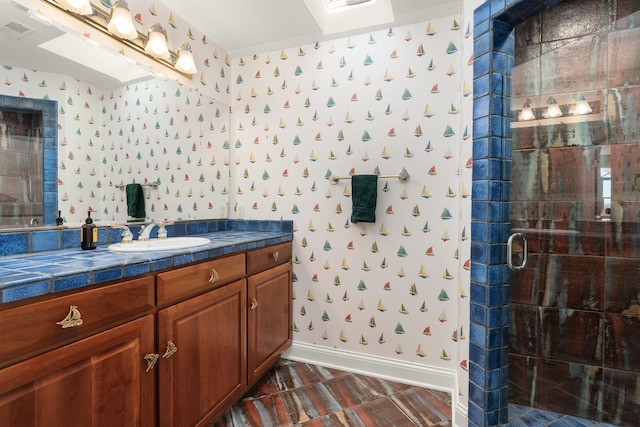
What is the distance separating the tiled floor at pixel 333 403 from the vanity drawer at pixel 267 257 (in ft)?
2.41

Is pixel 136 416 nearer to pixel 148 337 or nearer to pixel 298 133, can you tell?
pixel 148 337

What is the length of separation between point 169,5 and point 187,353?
1951mm

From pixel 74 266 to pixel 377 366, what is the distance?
5.88ft

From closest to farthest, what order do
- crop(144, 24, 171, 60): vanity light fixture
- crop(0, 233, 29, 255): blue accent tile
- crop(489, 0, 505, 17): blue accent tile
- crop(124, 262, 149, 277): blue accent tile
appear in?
crop(124, 262, 149, 277): blue accent tile, crop(0, 233, 29, 255): blue accent tile, crop(489, 0, 505, 17): blue accent tile, crop(144, 24, 171, 60): vanity light fixture

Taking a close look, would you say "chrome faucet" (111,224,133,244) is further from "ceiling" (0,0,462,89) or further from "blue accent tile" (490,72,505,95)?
"blue accent tile" (490,72,505,95)

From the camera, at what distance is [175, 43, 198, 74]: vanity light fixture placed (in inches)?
76.6

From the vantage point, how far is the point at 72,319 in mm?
916

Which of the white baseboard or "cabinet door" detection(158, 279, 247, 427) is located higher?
"cabinet door" detection(158, 279, 247, 427)

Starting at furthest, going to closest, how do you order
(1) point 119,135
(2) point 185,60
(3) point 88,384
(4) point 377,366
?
(4) point 377,366 → (2) point 185,60 → (1) point 119,135 → (3) point 88,384

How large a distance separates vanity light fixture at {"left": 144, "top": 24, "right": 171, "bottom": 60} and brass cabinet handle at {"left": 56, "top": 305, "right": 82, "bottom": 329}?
146 centimetres

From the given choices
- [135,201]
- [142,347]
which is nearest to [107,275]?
[142,347]

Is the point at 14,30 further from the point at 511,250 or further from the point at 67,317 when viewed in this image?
the point at 511,250

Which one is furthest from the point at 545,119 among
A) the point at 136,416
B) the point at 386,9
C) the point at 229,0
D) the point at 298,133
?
the point at 136,416

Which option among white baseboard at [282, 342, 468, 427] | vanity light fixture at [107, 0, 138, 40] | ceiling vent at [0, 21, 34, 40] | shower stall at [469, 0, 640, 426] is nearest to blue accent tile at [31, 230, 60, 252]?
ceiling vent at [0, 21, 34, 40]
